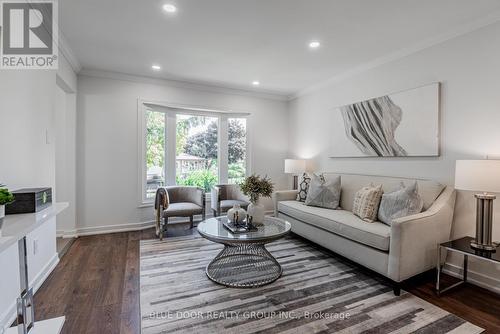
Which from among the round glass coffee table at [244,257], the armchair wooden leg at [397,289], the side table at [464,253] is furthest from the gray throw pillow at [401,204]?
the round glass coffee table at [244,257]

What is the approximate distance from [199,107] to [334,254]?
3.25 m

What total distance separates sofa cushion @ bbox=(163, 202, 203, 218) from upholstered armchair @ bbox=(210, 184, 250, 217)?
35 centimetres

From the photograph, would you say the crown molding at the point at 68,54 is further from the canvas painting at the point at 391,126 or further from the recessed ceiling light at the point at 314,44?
the canvas painting at the point at 391,126

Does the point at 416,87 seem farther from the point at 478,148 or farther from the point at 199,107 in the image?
the point at 199,107

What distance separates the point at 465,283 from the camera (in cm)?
247

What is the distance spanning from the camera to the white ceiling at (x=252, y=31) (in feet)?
7.45

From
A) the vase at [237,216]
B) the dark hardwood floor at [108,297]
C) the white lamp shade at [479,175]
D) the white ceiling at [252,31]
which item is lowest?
the dark hardwood floor at [108,297]

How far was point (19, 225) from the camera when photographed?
131 cm

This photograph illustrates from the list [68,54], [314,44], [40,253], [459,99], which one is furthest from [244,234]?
[68,54]

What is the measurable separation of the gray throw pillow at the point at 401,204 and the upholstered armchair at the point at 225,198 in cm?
212

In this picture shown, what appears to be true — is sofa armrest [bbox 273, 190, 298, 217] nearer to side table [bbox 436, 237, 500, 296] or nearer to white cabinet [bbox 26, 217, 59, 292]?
side table [bbox 436, 237, 500, 296]

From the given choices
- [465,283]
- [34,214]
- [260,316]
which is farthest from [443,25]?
[34,214]

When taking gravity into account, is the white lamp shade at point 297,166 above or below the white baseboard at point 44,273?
above
